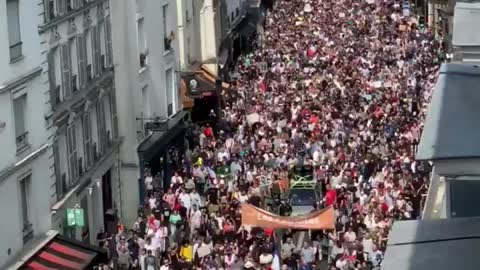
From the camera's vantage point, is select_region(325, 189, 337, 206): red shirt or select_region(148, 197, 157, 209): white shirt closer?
Result: select_region(325, 189, 337, 206): red shirt

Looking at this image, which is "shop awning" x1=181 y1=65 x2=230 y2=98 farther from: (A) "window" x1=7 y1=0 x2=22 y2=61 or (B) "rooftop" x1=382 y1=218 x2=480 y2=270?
(B) "rooftop" x1=382 y1=218 x2=480 y2=270

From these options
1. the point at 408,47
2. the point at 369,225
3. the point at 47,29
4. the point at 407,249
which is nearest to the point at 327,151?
the point at 369,225

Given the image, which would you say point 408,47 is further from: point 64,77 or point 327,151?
point 64,77

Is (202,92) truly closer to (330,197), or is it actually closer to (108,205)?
(108,205)

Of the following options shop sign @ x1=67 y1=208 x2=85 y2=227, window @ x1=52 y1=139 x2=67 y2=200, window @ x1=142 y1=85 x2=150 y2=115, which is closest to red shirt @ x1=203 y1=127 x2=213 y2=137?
window @ x1=142 y1=85 x2=150 y2=115

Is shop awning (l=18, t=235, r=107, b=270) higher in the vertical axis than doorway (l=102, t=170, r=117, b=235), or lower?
higher

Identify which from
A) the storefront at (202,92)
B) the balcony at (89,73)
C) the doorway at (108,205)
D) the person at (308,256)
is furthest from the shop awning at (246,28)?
the person at (308,256)

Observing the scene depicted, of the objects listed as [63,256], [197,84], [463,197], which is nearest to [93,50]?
[63,256]

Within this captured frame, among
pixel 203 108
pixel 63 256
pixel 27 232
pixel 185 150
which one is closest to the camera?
pixel 27 232
